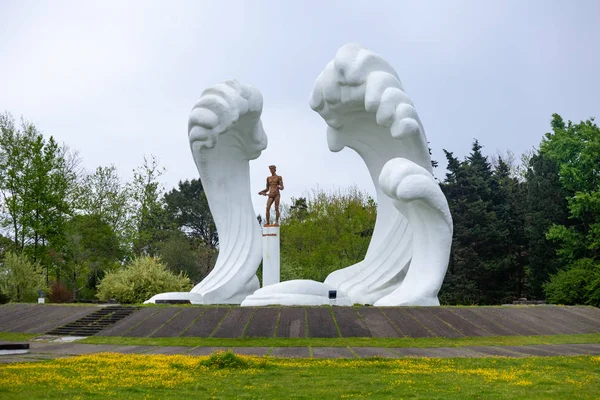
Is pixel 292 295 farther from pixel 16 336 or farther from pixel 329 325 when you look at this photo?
pixel 16 336

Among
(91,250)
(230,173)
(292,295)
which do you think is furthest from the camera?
(91,250)

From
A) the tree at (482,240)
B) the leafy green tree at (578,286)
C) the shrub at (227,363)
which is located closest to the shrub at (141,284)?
the shrub at (227,363)

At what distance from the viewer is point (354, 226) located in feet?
110

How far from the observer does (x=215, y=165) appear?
2014 centimetres

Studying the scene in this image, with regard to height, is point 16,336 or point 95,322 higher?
point 95,322

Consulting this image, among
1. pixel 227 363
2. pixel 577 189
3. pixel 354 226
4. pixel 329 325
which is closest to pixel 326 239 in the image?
pixel 354 226

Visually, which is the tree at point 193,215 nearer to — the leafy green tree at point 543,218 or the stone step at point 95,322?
the leafy green tree at point 543,218

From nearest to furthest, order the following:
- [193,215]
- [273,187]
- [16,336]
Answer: [16,336], [273,187], [193,215]

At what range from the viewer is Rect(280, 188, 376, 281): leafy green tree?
32125 millimetres

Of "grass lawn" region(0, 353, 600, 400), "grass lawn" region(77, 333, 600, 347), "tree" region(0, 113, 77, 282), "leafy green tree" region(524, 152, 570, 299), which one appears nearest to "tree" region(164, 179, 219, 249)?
"tree" region(0, 113, 77, 282)

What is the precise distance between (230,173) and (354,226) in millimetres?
14168

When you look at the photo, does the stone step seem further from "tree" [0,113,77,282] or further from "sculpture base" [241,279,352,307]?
"tree" [0,113,77,282]

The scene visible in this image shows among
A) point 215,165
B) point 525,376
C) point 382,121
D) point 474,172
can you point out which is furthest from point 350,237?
point 525,376

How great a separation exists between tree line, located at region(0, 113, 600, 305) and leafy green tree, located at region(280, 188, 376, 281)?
0.06 metres
